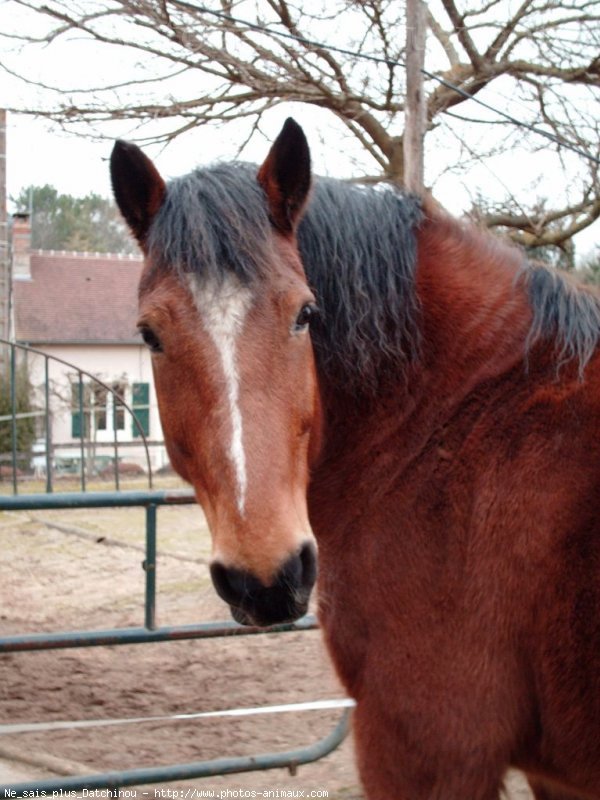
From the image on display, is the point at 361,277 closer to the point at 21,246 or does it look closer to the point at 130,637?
the point at 130,637

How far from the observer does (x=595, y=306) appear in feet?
7.48

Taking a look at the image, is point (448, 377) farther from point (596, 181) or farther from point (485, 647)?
point (596, 181)

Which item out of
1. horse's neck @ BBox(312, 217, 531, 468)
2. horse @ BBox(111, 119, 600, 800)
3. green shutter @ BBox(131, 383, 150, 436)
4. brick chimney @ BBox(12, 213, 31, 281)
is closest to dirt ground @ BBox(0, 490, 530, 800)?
horse @ BBox(111, 119, 600, 800)

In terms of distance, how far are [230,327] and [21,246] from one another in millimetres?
27418

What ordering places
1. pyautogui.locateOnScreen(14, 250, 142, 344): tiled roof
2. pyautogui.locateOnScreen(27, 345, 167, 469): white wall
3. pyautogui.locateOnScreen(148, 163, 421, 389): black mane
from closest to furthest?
pyautogui.locateOnScreen(148, 163, 421, 389): black mane
pyautogui.locateOnScreen(27, 345, 167, 469): white wall
pyautogui.locateOnScreen(14, 250, 142, 344): tiled roof

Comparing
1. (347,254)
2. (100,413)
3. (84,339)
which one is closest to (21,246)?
(84,339)

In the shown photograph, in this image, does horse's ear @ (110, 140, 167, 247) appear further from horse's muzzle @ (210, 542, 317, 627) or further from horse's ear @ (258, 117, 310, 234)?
horse's muzzle @ (210, 542, 317, 627)

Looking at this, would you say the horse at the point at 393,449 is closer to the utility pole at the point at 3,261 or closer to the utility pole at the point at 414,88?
the utility pole at the point at 414,88

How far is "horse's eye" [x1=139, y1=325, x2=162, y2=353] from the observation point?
199 centimetres

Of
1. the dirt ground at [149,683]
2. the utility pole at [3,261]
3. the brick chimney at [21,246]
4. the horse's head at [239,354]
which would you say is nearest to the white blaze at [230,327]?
the horse's head at [239,354]

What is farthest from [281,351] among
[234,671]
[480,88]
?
[480,88]

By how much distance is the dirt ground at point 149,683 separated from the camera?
13.1ft

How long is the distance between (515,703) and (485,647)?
0.17m

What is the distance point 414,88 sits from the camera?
5.19 metres
